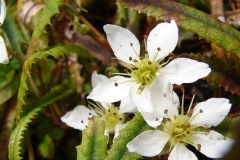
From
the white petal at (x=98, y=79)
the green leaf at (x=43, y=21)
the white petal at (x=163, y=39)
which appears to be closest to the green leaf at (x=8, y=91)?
the green leaf at (x=43, y=21)

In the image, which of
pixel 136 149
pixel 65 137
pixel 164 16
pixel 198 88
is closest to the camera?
pixel 136 149

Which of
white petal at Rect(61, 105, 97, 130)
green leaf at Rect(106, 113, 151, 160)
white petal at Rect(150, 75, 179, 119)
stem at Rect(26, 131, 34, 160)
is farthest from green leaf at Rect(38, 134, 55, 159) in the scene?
white petal at Rect(150, 75, 179, 119)

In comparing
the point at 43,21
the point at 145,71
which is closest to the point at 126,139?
the point at 145,71

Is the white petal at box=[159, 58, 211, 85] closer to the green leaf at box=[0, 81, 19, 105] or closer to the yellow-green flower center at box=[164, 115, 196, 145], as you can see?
the yellow-green flower center at box=[164, 115, 196, 145]

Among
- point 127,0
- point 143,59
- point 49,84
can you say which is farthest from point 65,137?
point 127,0

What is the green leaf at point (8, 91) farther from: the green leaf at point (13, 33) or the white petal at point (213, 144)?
the white petal at point (213, 144)

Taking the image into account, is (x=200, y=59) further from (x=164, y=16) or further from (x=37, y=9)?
(x=37, y=9)
